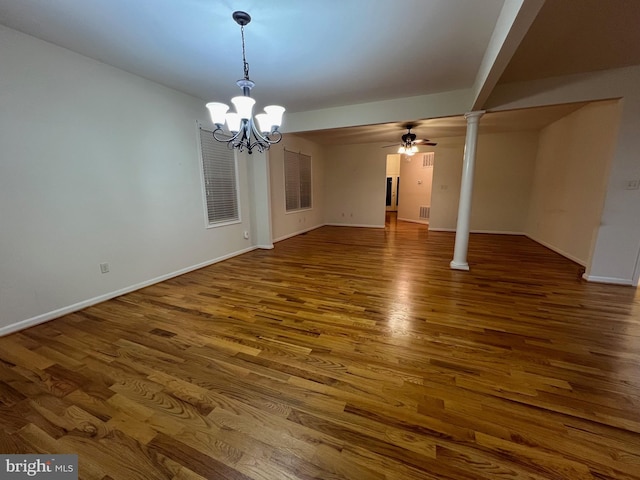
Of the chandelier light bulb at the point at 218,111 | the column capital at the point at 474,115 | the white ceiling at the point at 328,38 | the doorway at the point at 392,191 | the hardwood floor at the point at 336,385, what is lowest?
the hardwood floor at the point at 336,385

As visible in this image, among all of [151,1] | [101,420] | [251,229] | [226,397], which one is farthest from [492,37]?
[251,229]

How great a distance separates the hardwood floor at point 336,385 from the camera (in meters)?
1.23

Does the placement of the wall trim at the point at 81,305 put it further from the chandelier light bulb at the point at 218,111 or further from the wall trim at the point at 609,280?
the wall trim at the point at 609,280

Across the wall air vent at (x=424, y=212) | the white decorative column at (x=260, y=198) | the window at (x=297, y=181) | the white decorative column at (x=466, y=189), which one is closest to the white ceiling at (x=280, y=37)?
the white decorative column at (x=466, y=189)

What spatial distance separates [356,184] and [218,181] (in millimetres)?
5016

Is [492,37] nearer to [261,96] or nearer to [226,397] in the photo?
[261,96]

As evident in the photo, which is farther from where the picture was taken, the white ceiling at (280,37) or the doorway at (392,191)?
the doorway at (392,191)

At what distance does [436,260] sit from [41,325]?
17.4 feet

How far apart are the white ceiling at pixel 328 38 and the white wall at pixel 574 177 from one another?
1.27 metres

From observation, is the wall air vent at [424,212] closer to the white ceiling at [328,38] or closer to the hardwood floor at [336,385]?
the white ceiling at [328,38]

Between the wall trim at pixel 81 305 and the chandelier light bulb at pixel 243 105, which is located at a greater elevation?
the chandelier light bulb at pixel 243 105

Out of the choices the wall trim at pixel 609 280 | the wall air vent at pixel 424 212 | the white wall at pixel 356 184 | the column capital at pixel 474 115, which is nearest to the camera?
the wall trim at pixel 609 280

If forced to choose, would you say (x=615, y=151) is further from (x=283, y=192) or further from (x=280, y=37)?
(x=283, y=192)

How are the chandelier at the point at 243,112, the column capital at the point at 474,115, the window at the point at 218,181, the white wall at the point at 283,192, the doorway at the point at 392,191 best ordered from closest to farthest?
the chandelier at the point at 243,112 < the column capital at the point at 474,115 < the window at the point at 218,181 < the white wall at the point at 283,192 < the doorway at the point at 392,191
